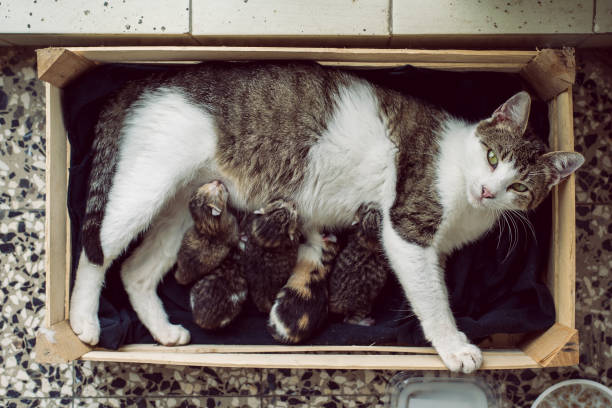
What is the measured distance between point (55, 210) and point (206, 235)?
0.54 meters

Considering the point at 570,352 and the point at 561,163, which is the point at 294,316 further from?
the point at 561,163

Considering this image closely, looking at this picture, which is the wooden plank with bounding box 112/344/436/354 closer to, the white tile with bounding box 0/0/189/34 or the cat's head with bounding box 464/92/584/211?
the cat's head with bounding box 464/92/584/211

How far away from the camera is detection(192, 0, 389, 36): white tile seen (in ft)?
5.31

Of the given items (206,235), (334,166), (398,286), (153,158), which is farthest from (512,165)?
(153,158)

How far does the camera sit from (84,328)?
62.7 inches

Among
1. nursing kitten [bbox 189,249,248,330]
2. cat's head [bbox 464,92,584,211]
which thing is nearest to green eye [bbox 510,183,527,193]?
cat's head [bbox 464,92,584,211]

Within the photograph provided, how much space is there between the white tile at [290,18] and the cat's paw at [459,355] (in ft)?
3.70

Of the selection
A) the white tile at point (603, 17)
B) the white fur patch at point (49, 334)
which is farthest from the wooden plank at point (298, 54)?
the white fur patch at point (49, 334)

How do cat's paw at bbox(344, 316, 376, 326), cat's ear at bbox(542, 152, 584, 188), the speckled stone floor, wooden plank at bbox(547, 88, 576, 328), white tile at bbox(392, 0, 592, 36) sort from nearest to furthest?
cat's ear at bbox(542, 152, 584, 188) < wooden plank at bbox(547, 88, 576, 328) < white tile at bbox(392, 0, 592, 36) < cat's paw at bbox(344, 316, 376, 326) < the speckled stone floor

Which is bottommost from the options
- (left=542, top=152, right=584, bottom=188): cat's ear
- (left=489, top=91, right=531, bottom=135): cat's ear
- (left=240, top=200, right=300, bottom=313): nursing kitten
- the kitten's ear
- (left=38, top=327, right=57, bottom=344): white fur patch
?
(left=38, top=327, right=57, bottom=344): white fur patch

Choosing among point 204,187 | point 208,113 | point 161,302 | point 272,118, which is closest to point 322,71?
point 272,118

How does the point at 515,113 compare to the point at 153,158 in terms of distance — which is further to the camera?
the point at 153,158

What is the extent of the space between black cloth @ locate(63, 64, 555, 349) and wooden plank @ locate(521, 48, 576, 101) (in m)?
0.08

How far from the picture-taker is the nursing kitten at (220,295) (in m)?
1.65
